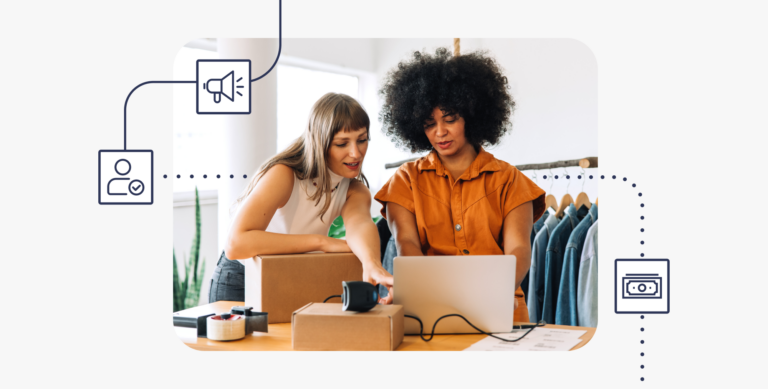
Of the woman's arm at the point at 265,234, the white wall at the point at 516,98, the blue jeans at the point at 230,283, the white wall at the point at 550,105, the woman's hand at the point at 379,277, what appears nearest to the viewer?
the woman's hand at the point at 379,277

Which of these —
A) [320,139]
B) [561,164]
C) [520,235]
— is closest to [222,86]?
[320,139]

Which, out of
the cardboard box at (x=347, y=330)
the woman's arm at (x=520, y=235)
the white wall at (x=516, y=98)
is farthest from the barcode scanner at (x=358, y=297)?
the white wall at (x=516, y=98)

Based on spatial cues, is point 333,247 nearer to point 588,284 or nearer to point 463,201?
point 463,201

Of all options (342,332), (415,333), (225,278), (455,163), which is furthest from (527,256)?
(225,278)

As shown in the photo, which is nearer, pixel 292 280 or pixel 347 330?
pixel 347 330

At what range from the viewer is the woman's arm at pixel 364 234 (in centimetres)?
161

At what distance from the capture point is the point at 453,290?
1463 millimetres

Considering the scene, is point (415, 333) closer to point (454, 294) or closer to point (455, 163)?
point (454, 294)

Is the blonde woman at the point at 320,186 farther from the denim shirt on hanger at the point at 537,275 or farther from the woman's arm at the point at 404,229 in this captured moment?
the denim shirt on hanger at the point at 537,275

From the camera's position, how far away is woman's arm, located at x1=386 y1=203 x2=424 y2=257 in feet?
6.24

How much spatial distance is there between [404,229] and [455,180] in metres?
0.26

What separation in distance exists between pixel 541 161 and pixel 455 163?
792 mm

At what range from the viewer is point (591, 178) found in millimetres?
2389

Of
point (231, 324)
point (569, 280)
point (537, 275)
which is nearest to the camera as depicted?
point (231, 324)
